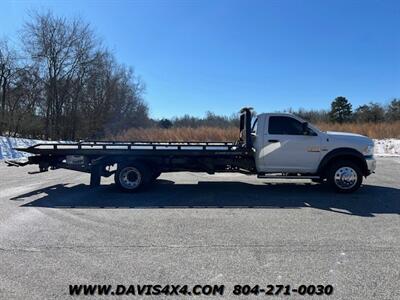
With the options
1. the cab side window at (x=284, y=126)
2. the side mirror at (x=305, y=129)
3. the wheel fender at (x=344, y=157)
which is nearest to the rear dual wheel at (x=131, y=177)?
the cab side window at (x=284, y=126)

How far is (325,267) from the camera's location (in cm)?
458

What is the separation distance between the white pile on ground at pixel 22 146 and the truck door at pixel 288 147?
14.0 metres

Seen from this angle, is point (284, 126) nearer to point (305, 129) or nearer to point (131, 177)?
point (305, 129)

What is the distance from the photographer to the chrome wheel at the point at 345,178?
376 inches

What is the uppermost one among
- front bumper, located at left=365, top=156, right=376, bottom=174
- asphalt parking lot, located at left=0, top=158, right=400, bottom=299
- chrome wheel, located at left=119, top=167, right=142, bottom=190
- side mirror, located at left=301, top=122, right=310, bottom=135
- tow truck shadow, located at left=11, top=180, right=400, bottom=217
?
side mirror, located at left=301, top=122, right=310, bottom=135

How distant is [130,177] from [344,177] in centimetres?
540

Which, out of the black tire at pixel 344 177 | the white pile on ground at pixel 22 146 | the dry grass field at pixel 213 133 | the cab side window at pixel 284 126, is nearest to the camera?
the black tire at pixel 344 177

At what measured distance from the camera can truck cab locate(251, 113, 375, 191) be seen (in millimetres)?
9578

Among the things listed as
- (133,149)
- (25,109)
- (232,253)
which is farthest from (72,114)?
(232,253)

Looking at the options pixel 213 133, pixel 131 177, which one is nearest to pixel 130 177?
pixel 131 177

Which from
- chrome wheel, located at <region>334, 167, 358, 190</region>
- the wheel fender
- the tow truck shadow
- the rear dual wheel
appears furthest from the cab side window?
the rear dual wheel

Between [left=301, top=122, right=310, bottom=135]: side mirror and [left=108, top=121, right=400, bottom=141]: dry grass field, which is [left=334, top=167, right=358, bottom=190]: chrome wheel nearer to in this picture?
[left=301, top=122, right=310, bottom=135]: side mirror

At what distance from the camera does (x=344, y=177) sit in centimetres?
953

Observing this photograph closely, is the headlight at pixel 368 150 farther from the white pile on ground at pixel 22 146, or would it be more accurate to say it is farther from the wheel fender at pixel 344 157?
the white pile on ground at pixel 22 146
